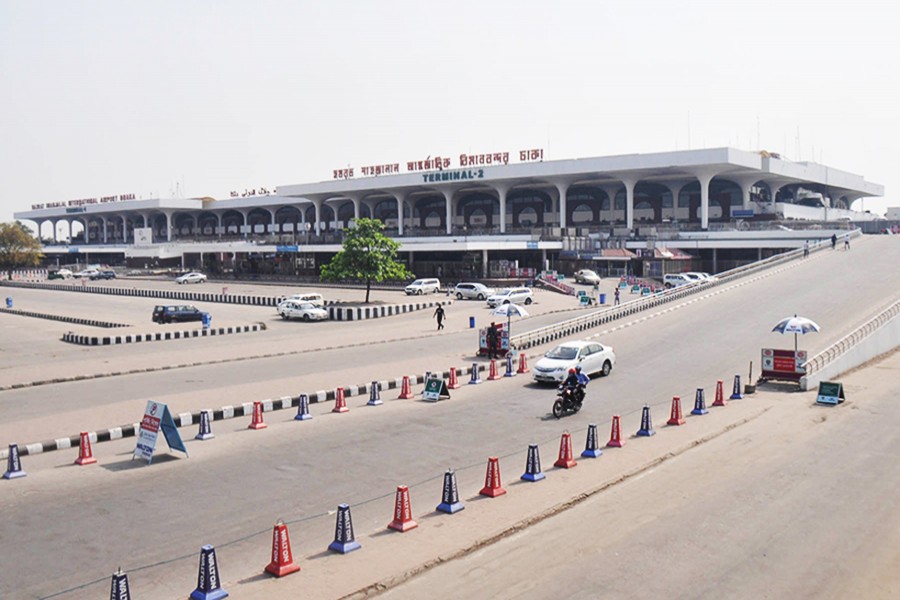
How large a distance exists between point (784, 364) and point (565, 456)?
13121 millimetres

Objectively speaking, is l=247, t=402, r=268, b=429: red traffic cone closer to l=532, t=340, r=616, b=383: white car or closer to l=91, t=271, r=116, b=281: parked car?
l=532, t=340, r=616, b=383: white car

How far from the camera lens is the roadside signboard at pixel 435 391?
23.2 m

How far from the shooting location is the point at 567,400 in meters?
21.1

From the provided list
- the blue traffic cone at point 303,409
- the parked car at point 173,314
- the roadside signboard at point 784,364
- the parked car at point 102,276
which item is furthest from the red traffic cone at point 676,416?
the parked car at point 102,276

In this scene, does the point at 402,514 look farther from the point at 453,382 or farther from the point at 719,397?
the point at 719,397

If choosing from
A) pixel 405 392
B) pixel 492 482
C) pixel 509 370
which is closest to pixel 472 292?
pixel 509 370

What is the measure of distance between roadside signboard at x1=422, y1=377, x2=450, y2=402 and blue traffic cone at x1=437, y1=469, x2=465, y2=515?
989 cm

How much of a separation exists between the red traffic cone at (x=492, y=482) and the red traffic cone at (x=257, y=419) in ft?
25.7

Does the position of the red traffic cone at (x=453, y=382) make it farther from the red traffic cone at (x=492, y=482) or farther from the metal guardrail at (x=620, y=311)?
the red traffic cone at (x=492, y=482)

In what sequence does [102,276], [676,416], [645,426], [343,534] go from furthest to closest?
1. [102,276]
2. [676,416]
3. [645,426]
4. [343,534]

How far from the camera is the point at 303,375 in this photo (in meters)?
27.2

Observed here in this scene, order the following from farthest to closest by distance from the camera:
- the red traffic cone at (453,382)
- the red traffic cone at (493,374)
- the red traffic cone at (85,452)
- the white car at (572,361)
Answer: the red traffic cone at (493,374), the red traffic cone at (453,382), the white car at (572,361), the red traffic cone at (85,452)

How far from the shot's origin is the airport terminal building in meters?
78.3

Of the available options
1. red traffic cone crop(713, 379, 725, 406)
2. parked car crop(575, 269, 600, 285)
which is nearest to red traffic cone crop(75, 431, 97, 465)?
red traffic cone crop(713, 379, 725, 406)
